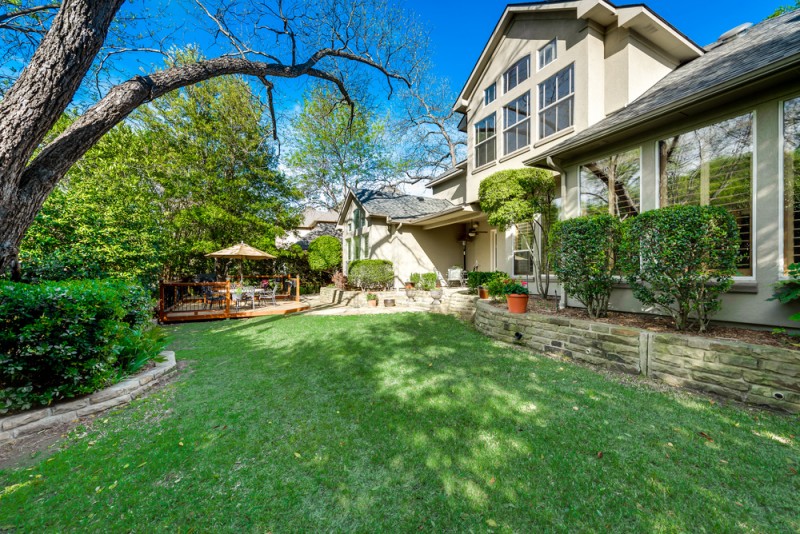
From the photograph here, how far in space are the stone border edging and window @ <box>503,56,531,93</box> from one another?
39.2 feet

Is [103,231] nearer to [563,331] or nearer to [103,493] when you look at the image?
[103,493]

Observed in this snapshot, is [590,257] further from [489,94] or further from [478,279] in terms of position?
[489,94]

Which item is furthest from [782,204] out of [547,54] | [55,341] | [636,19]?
[55,341]

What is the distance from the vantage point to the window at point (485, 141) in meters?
11.0

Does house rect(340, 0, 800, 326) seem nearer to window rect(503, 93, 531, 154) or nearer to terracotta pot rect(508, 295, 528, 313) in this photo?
window rect(503, 93, 531, 154)

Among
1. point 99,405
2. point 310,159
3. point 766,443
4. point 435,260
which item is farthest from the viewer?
point 310,159

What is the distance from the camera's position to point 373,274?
13500 mm

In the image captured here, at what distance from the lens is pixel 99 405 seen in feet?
11.4

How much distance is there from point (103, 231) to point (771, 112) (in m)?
12.4

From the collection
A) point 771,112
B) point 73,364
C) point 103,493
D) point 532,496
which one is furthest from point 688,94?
point 73,364

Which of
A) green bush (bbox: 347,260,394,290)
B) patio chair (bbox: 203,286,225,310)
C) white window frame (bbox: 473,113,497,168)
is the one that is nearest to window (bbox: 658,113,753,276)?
white window frame (bbox: 473,113,497,168)

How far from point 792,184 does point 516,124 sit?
7.03m

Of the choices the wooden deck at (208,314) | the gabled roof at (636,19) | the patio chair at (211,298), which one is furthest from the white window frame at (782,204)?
the patio chair at (211,298)

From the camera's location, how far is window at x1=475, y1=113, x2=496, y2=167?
1100 centimetres
